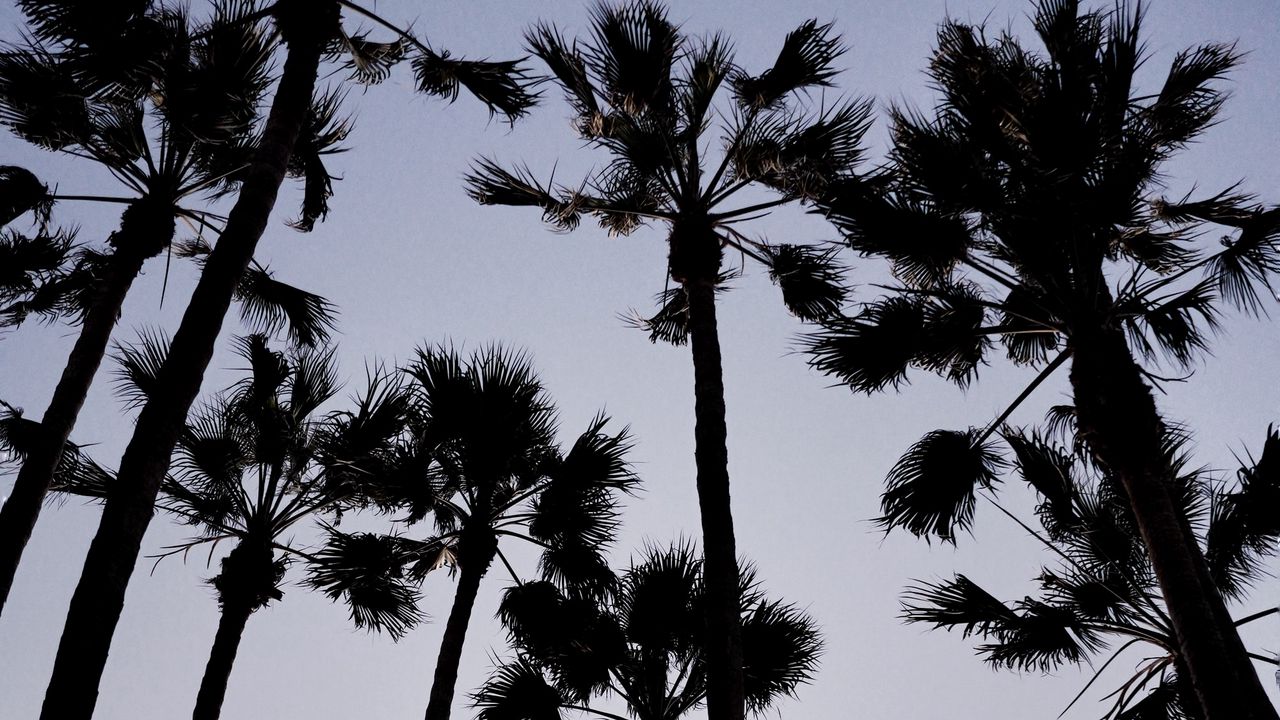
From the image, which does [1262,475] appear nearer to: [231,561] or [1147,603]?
[1147,603]

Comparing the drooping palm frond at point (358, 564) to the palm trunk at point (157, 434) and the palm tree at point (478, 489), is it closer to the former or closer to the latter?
the palm tree at point (478, 489)

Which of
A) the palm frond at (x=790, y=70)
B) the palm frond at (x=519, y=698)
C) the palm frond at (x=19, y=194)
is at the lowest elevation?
the palm frond at (x=519, y=698)

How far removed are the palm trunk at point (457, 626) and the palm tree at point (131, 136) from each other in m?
3.33

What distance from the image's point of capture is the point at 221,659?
952 centimetres

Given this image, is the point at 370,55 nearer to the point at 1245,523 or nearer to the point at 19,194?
the point at 19,194

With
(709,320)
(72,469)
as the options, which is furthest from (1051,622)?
(72,469)

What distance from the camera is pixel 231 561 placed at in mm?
10156

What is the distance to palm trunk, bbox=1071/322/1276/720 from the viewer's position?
5.85 meters

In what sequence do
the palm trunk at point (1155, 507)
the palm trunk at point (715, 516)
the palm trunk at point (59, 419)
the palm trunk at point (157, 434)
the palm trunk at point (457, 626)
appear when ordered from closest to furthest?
the palm trunk at point (157, 434), the palm trunk at point (1155, 507), the palm trunk at point (715, 516), the palm trunk at point (59, 419), the palm trunk at point (457, 626)

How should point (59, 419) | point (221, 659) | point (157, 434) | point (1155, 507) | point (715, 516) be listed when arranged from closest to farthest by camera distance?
point (157, 434) < point (1155, 507) < point (715, 516) < point (59, 419) < point (221, 659)

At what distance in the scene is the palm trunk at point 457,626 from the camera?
339 inches

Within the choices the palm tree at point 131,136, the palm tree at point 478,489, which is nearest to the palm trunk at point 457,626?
the palm tree at point 478,489

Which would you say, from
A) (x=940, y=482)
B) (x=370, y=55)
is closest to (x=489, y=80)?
(x=370, y=55)

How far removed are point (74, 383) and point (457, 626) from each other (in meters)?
4.16
